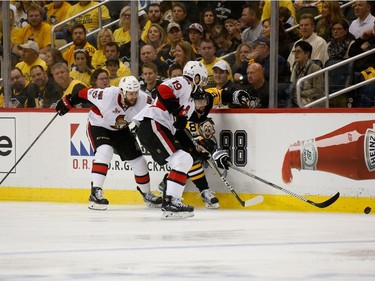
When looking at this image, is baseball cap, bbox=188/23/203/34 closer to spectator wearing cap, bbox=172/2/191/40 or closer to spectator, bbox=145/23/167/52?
spectator wearing cap, bbox=172/2/191/40

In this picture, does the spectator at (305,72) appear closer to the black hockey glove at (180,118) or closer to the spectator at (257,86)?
the spectator at (257,86)

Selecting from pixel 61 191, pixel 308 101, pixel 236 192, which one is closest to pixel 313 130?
pixel 308 101

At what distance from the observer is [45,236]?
7.11 metres

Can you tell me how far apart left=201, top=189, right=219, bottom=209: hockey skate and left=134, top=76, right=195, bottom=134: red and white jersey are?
723 mm

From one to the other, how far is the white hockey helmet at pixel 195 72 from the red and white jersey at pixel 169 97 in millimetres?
61

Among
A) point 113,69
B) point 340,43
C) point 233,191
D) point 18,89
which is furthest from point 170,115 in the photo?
point 18,89

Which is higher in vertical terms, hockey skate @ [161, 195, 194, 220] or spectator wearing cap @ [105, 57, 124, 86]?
spectator wearing cap @ [105, 57, 124, 86]

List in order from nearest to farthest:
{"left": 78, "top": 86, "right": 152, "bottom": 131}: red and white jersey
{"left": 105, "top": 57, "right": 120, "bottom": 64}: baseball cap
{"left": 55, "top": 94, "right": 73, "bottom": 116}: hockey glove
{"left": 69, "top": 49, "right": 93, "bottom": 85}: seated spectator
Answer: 1. {"left": 78, "top": 86, "right": 152, "bottom": 131}: red and white jersey
2. {"left": 55, "top": 94, "right": 73, "bottom": 116}: hockey glove
3. {"left": 105, "top": 57, "right": 120, "bottom": 64}: baseball cap
4. {"left": 69, "top": 49, "right": 93, "bottom": 85}: seated spectator

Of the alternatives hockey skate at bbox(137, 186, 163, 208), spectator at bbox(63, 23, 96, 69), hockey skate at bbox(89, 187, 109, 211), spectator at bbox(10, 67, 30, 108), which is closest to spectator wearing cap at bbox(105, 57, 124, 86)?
spectator at bbox(63, 23, 96, 69)

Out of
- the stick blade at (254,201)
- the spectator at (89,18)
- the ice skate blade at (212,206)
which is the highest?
the spectator at (89,18)

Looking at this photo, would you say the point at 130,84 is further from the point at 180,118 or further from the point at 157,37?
the point at 157,37

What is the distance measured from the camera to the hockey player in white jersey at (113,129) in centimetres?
952

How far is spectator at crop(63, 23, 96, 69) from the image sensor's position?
35.2ft

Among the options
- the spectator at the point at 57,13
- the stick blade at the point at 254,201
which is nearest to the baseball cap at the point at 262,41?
the stick blade at the point at 254,201
